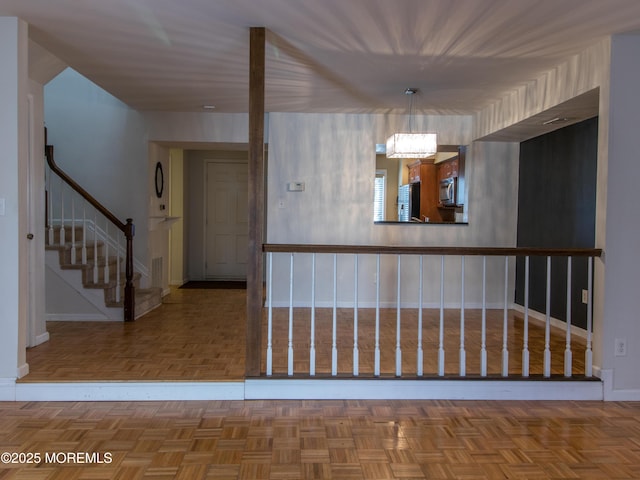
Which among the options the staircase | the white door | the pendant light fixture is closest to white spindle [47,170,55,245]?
the staircase

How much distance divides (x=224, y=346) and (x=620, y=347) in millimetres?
2810

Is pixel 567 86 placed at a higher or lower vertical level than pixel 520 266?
higher

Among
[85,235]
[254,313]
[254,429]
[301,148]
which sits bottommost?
[254,429]

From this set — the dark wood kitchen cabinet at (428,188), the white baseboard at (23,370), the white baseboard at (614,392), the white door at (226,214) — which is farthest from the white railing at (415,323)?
the white door at (226,214)

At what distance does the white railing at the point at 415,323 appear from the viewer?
3225 mm

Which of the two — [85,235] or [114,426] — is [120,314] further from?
[114,426]

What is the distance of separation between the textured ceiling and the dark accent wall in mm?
875

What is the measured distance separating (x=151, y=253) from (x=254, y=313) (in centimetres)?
335

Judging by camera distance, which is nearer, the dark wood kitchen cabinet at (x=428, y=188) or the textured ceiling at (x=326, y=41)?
the textured ceiling at (x=326, y=41)

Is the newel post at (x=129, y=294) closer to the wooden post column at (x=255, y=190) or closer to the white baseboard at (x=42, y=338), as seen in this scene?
the white baseboard at (x=42, y=338)

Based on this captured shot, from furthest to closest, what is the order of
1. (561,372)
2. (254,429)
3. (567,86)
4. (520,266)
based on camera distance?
(520,266)
(567,86)
(561,372)
(254,429)

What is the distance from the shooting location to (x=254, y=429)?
272cm

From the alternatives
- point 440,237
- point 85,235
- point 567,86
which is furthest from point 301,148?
point 567,86

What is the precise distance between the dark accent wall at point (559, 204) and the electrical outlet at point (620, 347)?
4.49 feet
